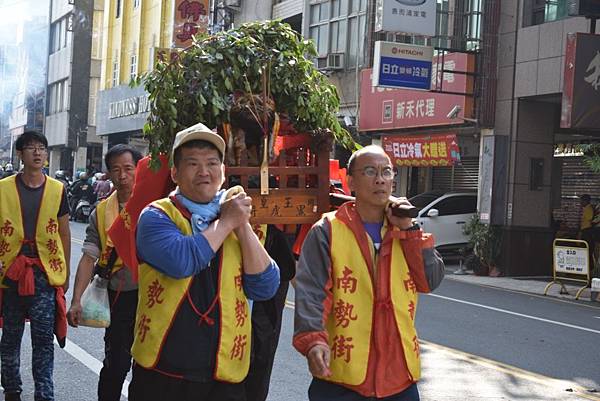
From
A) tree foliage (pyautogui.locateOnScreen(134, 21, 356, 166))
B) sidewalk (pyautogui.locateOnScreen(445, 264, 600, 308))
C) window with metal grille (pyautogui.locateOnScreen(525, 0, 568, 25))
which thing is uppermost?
window with metal grille (pyautogui.locateOnScreen(525, 0, 568, 25))

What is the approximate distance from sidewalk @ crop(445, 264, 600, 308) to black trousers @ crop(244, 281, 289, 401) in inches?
415

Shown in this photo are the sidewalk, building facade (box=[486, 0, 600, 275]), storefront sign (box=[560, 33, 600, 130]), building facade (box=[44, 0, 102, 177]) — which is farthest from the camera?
building facade (box=[44, 0, 102, 177])

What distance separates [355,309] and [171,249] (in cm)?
81

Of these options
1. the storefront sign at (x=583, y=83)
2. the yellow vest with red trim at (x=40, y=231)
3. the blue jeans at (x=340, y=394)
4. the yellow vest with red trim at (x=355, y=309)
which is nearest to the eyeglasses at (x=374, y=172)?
the yellow vest with red trim at (x=355, y=309)

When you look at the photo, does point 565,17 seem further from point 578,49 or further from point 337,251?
point 337,251

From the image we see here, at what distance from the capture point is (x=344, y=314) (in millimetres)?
3545

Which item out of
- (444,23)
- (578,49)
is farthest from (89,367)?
(444,23)

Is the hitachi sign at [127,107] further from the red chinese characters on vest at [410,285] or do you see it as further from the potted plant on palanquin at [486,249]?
the red chinese characters on vest at [410,285]

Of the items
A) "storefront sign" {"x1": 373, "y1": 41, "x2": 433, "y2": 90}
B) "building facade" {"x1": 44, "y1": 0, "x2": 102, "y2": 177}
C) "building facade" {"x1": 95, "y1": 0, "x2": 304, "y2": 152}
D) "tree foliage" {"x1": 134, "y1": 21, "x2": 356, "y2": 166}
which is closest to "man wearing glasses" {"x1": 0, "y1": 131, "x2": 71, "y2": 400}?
"tree foliage" {"x1": 134, "y1": 21, "x2": 356, "y2": 166}

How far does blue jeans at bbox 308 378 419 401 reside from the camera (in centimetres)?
353

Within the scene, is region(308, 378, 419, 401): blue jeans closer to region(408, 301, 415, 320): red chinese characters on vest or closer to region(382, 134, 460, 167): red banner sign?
region(408, 301, 415, 320): red chinese characters on vest

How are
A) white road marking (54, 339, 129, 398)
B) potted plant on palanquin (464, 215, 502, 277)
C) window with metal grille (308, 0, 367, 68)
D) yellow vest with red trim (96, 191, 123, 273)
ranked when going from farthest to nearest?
window with metal grille (308, 0, 367, 68) < potted plant on palanquin (464, 215, 502, 277) < white road marking (54, 339, 129, 398) < yellow vest with red trim (96, 191, 123, 273)

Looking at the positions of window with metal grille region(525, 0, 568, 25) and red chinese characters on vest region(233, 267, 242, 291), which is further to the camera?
window with metal grille region(525, 0, 568, 25)

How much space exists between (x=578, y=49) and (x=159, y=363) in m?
13.2
